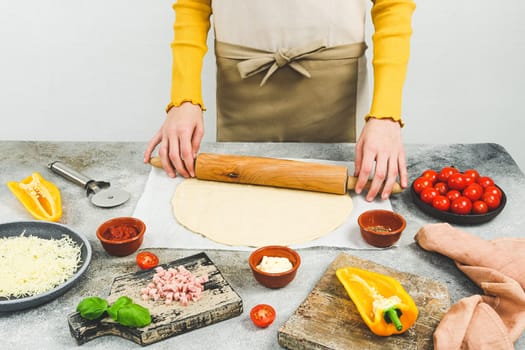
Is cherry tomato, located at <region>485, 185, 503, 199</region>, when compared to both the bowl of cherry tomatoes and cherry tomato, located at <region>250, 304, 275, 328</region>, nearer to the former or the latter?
the bowl of cherry tomatoes

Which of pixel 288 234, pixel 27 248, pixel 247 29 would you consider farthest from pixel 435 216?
pixel 27 248

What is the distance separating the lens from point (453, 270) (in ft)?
4.49

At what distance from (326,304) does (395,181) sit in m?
0.64

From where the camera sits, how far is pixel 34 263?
52.1 inches

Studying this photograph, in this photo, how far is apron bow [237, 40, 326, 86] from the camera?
1957mm

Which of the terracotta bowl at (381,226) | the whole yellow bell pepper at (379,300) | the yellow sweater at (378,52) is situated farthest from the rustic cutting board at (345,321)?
the yellow sweater at (378,52)

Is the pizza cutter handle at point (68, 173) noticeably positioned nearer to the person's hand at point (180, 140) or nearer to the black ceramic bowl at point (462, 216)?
the person's hand at point (180, 140)

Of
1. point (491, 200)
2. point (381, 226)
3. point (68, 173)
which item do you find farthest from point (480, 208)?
point (68, 173)

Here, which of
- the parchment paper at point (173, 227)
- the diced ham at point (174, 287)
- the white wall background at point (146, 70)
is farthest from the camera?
the white wall background at point (146, 70)

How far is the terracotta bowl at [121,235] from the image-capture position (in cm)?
140

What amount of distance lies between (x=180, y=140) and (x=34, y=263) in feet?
2.18

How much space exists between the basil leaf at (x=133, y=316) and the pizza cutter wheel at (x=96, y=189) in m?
0.59

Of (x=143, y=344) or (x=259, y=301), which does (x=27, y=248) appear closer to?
(x=143, y=344)

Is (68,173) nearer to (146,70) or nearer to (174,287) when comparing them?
(174,287)
